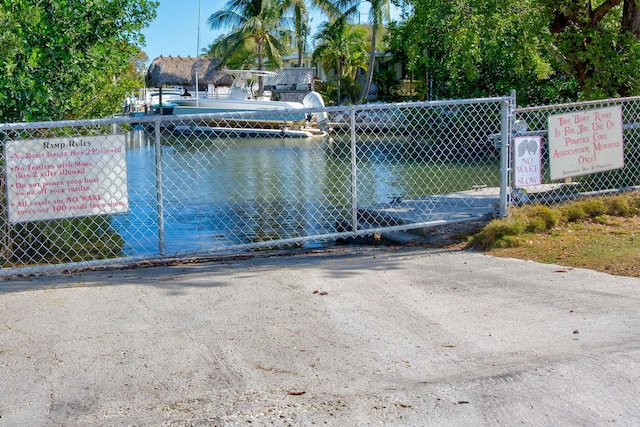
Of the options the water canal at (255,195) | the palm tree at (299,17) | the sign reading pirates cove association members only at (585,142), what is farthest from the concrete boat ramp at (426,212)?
the palm tree at (299,17)

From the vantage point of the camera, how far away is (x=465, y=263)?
25.0ft

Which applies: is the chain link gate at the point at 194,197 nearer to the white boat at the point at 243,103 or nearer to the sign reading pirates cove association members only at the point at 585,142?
the sign reading pirates cove association members only at the point at 585,142

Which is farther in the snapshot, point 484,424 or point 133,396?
point 133,396

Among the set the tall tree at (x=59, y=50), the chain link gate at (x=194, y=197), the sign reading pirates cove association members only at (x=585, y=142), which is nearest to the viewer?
the chain link gate at (x=194, y=197)

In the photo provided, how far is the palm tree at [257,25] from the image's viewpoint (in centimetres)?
4875

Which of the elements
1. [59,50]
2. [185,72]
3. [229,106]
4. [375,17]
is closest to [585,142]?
[59,50]

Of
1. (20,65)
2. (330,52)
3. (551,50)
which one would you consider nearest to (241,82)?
(330,52)

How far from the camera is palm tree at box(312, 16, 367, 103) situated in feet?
163

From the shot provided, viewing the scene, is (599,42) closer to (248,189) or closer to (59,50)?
(59,50)

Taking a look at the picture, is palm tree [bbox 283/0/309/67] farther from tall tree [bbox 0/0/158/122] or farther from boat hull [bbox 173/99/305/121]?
tall tree [bbox 0/0/158/122]

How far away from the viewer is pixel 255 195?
17172 millimetres

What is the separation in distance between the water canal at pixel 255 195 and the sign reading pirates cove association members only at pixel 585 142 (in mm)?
2819

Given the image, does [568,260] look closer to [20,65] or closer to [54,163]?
[54,163]

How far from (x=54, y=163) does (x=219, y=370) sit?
3.29m
